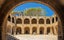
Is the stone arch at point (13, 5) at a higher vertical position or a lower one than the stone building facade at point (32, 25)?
lower

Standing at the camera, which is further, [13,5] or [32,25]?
[32,25]

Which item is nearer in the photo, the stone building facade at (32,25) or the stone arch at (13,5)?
the stone arch at (13,5)

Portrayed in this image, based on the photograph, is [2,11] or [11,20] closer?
[2,11]

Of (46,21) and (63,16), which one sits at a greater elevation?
(46,21)

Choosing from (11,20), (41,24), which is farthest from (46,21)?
(11,20)

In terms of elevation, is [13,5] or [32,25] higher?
[32,25]

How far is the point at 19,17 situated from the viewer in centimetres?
6412

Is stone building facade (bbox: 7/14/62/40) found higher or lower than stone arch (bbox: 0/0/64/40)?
higher

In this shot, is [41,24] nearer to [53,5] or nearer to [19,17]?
[19,17]

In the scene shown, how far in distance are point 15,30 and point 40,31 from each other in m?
8.33

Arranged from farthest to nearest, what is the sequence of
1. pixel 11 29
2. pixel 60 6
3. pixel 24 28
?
1. pixel 24 28
2. pixel 11 29
3. pixel 60 6

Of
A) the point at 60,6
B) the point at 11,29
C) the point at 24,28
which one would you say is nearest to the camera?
the point at 60,6

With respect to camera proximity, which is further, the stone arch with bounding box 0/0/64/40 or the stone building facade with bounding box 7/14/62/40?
the stone building facade with bounding box 7/14/62/40

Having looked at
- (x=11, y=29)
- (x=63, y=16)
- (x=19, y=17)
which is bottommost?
(x=63, y=16)
